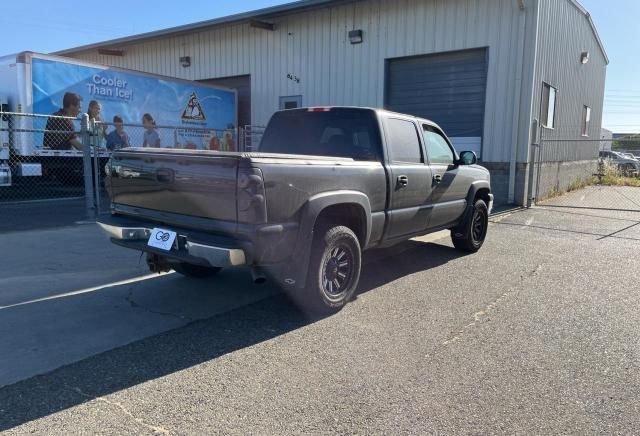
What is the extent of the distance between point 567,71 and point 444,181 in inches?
479

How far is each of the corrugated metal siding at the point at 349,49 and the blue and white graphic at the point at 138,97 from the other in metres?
1.98

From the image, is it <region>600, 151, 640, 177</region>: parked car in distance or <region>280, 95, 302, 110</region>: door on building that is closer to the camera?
<region>280, 95, 302, 110</region>: door on building

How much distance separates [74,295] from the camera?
514cm

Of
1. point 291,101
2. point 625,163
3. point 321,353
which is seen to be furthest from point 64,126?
point 625,163

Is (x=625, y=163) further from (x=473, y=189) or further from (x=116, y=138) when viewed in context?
(x=116, y=138)

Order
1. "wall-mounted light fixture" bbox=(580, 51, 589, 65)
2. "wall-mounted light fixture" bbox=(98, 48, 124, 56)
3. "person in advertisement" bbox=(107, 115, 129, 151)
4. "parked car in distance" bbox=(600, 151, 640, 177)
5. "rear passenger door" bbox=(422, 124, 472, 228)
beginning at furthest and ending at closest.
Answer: "parked car in distance" bbox=(600, 151, 640, 177)
"wall-mounted light fixture" bbox=(98, 48, 124, 56)
"wall-mounted light fixture" bbox=(580, 51, 589, 65)
"person in advertisement" bbox=(107, 115, 129, 151)
"rear passenger door" bbox=(422, 124, 472, 228)

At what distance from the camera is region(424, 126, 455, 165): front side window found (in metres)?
6.35

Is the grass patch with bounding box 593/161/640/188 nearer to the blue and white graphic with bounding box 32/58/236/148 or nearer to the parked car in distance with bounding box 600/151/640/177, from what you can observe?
the parked car in distance with bounding box 600/151/640/177

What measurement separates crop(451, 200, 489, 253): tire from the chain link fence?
18.2 feet

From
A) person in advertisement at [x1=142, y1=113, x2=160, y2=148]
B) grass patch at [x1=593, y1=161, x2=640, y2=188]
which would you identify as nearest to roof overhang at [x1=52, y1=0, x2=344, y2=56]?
person in advertisement at [x1=142, y1=113, x2=160, y2=148]

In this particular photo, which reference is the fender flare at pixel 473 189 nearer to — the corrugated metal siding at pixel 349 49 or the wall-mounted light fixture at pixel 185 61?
the corrugated metal siding at pixel 349 49

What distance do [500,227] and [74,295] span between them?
310 inches

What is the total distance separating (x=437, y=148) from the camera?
6.57 metres

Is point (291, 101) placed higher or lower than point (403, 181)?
higher
